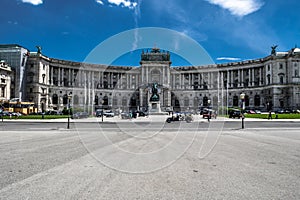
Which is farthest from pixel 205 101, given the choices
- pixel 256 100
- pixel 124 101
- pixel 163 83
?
pixel 124 101

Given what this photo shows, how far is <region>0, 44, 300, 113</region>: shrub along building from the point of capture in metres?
93.6

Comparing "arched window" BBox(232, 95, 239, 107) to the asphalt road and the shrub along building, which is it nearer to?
the shrub along building

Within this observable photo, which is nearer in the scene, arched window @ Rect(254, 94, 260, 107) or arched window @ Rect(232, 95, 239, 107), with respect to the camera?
arched window @ Rect(254, 94, 260, 107)

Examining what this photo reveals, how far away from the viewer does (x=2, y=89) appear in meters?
75.9

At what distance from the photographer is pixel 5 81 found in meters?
77.1

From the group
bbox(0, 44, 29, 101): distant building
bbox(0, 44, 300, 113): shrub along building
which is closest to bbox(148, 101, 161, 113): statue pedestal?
bbox(0, 44, 300, 113): shrub along building

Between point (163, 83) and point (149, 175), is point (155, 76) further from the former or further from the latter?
point (149, 175)

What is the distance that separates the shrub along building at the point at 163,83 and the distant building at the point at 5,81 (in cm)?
875

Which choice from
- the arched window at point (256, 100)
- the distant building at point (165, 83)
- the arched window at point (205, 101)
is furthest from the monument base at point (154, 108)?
the arched window at point (256, 100)

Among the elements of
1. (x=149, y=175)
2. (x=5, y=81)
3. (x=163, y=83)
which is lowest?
(x=149, y=175)

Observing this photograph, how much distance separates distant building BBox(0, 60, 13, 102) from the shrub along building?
344 inches

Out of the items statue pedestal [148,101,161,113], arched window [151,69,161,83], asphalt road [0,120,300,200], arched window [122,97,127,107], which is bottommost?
asphalt road [0,120,300,200]

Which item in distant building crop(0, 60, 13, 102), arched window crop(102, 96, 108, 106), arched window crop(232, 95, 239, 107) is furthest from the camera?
arched window crop(232, 95, 239, 107)

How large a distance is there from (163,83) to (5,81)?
65053 mm
